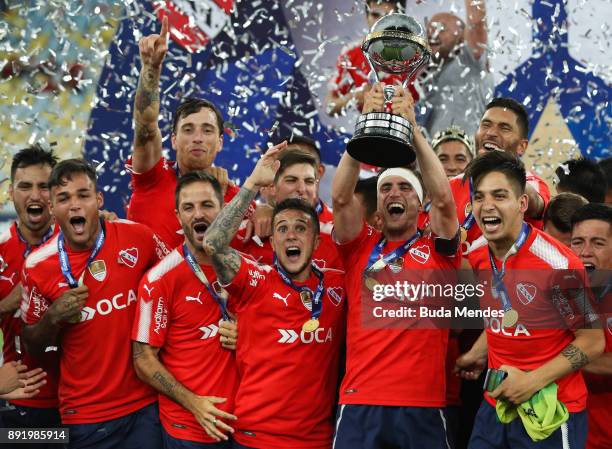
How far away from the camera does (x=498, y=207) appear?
3.67m

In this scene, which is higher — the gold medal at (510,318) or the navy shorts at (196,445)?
the gold medal at (510,318)

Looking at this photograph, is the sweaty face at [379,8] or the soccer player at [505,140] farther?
the sweaty face at [379,8]

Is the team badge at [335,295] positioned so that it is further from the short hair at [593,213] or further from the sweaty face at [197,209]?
the short hair at [593,213]

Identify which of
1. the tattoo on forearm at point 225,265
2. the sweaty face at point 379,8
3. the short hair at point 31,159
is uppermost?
the sweaty face at point 379,8

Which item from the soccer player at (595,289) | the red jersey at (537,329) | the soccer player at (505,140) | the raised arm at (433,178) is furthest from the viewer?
the soccer player at (505,140)

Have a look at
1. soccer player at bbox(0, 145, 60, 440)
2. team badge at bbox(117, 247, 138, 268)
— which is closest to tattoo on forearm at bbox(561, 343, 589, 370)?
team badge at bbox(117, 247, 138, 268)

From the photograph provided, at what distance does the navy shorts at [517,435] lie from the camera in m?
3.45

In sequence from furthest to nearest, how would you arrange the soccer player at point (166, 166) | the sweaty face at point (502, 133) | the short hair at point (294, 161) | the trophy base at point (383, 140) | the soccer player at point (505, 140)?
the sweaty face at point (502, 133), the soccer player at point (166, 166), the short hair at point (294, 161), the soccer player at point (505, 140), the trophy base at point (383, 140)

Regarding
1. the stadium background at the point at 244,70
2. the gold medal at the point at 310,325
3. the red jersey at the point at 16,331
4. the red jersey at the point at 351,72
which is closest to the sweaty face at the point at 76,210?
the red jersey at the point at 16,331

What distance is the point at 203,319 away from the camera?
4125 millimetres

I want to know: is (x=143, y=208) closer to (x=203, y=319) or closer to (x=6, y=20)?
(x=203, y=319)

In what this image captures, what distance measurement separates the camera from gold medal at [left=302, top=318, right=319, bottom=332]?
389 centimetres

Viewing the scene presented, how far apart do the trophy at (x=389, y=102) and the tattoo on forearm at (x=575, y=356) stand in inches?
40.9

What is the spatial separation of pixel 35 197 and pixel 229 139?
2.69 m
